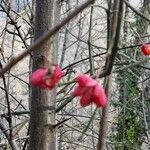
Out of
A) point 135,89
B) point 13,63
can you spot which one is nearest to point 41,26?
point 13,63

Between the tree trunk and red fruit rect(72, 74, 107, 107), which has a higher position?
the tree trunk

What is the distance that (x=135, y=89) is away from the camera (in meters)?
5.73

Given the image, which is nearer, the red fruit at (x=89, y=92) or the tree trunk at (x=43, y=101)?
the red fruit at (x=89, y=92)

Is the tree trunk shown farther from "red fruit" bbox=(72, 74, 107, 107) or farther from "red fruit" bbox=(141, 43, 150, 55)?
"red fruit" bbox=(72, 74, 107, 107)

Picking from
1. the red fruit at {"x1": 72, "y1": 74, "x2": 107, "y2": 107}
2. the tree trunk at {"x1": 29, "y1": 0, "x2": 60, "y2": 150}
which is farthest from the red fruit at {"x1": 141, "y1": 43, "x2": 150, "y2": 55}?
the red fruit at {"x1": 72, "y1": 74, "x2": 107, "y2": 107}

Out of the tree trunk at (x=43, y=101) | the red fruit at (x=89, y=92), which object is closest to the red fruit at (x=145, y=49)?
the tree trunk at (x=43, y=101)

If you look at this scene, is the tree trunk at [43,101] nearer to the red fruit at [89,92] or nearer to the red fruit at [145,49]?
the red fruit at [145,49]

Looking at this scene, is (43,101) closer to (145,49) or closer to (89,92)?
(145,49)

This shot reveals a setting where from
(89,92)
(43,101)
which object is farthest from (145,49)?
(89,92)

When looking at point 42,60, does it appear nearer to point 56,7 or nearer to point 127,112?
point 56,7

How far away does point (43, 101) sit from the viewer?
129 centimetres

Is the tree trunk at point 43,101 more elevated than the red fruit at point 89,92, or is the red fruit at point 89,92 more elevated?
the tree trunk at point 43,101

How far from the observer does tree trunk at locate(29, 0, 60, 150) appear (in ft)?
4.17

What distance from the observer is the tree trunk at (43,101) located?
127 cm
